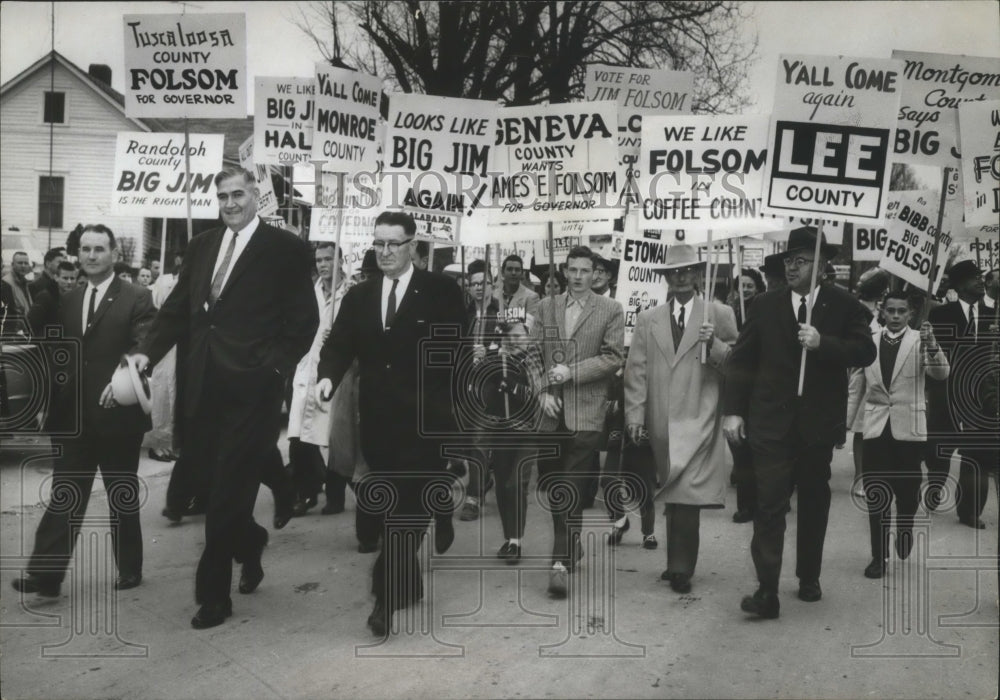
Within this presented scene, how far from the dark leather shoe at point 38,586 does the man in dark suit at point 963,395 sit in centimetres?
620

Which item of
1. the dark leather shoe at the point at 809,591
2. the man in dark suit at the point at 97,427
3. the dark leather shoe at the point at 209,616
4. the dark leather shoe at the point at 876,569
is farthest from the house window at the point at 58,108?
the dark leather shoe at the point at 809,591

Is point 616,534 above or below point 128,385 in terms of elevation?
below

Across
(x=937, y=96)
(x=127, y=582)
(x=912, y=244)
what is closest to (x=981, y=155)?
(x=937, y=96)

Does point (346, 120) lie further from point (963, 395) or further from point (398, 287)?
A: point (963, 395)

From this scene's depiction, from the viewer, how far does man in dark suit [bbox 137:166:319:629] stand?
564cm

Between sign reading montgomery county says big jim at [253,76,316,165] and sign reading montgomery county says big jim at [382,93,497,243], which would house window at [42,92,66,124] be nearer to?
sign reading montgomery county says big jim at [253,76,316,165]

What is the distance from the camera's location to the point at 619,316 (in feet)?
22.7

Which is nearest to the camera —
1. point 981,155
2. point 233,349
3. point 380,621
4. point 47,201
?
point 380,621

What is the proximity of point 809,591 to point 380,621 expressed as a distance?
107 inches

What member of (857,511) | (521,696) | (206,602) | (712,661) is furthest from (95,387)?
(857,511)

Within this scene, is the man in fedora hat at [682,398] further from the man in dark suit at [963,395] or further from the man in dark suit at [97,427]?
the man in dark suit at [97,427]

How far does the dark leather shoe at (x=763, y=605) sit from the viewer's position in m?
5.89

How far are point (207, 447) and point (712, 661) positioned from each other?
300cm

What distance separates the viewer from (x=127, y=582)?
6.35 metres
